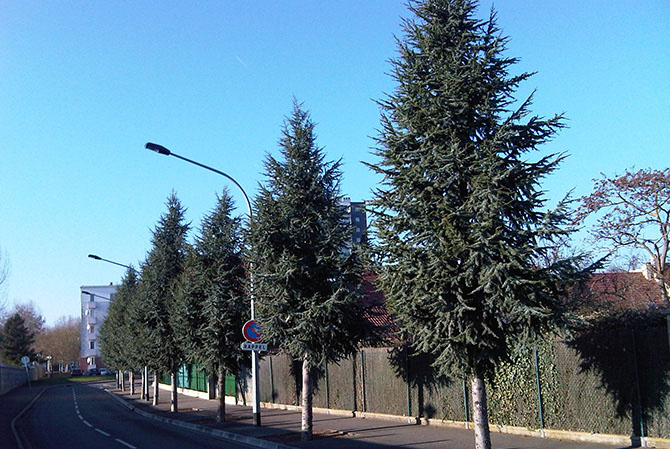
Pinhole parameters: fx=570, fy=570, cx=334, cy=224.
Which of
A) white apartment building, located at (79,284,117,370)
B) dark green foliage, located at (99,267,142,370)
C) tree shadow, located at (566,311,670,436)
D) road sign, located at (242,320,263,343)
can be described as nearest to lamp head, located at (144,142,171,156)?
road sign, located at (242,320,263,343)

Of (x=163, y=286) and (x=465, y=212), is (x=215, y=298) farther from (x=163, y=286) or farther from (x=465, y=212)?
(x=465, y=212)

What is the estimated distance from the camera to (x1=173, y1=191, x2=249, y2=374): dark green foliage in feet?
66.3

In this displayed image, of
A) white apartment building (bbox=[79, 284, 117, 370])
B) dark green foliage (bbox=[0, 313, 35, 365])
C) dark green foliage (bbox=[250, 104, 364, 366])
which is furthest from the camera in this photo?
white apartment building (bbox=[79, 284, 117, 370])

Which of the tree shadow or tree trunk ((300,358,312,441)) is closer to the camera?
the tree shadow

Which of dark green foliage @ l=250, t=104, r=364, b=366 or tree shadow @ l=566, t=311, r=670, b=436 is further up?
dark green foliage @ l=250, t=104, r=364, b=366

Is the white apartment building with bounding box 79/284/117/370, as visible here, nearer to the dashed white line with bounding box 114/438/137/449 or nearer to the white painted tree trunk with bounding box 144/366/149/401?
the white painted tree trunk with bounding box 144/366/149/401

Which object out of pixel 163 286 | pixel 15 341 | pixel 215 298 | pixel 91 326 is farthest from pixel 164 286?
pixel 91 326

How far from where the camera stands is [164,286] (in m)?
28.0

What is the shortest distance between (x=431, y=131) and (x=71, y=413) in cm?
2811

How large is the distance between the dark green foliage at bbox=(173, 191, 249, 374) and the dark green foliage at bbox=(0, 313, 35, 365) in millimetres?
78027

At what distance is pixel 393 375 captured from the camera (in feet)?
60.6

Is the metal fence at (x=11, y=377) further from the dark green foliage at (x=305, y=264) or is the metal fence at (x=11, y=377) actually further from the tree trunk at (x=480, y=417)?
the tree trunk at (x=480, y=417)

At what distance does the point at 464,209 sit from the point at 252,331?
30.2ft

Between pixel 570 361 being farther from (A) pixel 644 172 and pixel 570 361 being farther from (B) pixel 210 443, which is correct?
(A) pixel 644 172
